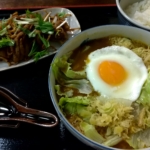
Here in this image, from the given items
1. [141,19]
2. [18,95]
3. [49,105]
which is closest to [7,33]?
[18,95]

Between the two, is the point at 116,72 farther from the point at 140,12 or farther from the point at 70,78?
the point at 140,12

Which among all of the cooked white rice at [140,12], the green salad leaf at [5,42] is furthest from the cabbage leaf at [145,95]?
the green salad leaf at [5,42]

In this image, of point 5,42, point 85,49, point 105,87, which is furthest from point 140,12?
point 5,42

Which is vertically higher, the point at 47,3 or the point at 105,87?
the point at 47,3

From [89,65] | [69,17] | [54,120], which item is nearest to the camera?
[54,120]

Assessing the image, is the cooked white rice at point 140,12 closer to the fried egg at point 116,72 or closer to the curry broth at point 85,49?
the curry broth at point 85,49

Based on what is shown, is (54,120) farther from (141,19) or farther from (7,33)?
(141,19)
